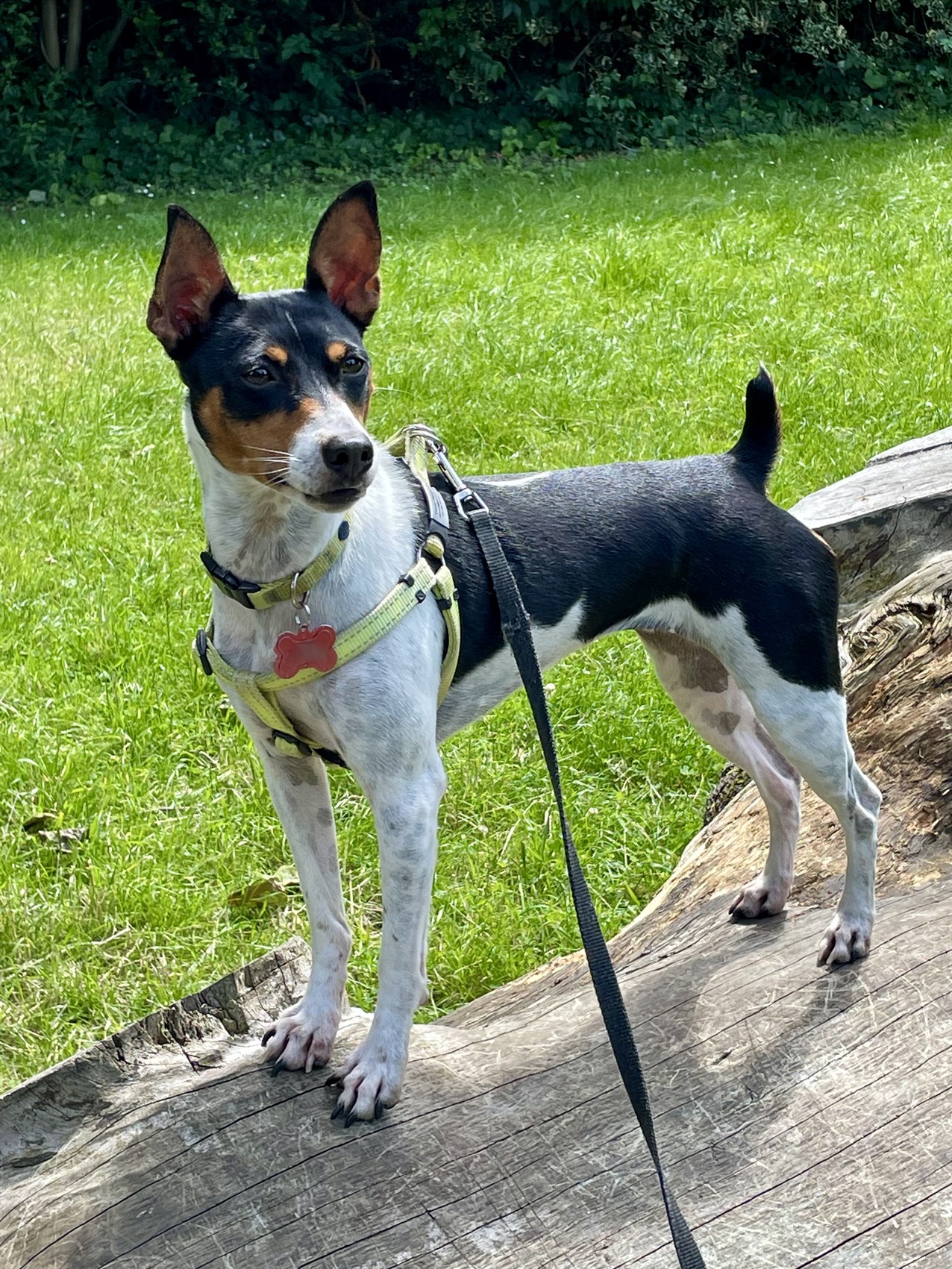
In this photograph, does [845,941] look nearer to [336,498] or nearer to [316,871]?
[316,871]

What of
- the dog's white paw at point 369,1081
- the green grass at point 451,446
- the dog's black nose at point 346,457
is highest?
the dog's black nose at point 346,457

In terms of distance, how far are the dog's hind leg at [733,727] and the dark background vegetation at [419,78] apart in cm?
1043

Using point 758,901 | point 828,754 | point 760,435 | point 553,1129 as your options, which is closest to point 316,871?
point 553,1129

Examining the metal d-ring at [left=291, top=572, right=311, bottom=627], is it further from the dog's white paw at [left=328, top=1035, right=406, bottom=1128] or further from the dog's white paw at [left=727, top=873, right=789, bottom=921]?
the dog's white paw at [left=727, top=873, right=789, bottom=921]

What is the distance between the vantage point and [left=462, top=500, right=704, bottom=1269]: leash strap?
1.88m

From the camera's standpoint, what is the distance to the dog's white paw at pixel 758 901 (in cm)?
296

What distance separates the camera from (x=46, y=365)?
7.16 metres

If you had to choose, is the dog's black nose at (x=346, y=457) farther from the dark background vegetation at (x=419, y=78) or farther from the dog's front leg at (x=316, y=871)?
the dark background vegetation at (x=419, y=78)

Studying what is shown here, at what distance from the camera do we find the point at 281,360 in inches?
91.7

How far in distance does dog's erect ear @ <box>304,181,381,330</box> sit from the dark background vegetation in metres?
10.7

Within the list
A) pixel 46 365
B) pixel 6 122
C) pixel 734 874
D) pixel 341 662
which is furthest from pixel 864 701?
pixel 6 122

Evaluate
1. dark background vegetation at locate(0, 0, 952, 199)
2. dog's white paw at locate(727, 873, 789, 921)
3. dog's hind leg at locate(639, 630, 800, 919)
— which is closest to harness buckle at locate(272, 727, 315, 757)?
dog's hind leg at locate(639, 630, 800, 919)

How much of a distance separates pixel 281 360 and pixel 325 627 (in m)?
0.47

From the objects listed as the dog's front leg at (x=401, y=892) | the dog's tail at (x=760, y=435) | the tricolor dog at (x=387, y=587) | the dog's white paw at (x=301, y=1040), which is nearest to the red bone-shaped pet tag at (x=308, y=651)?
the tricolor dog at (x=387, y=587)
